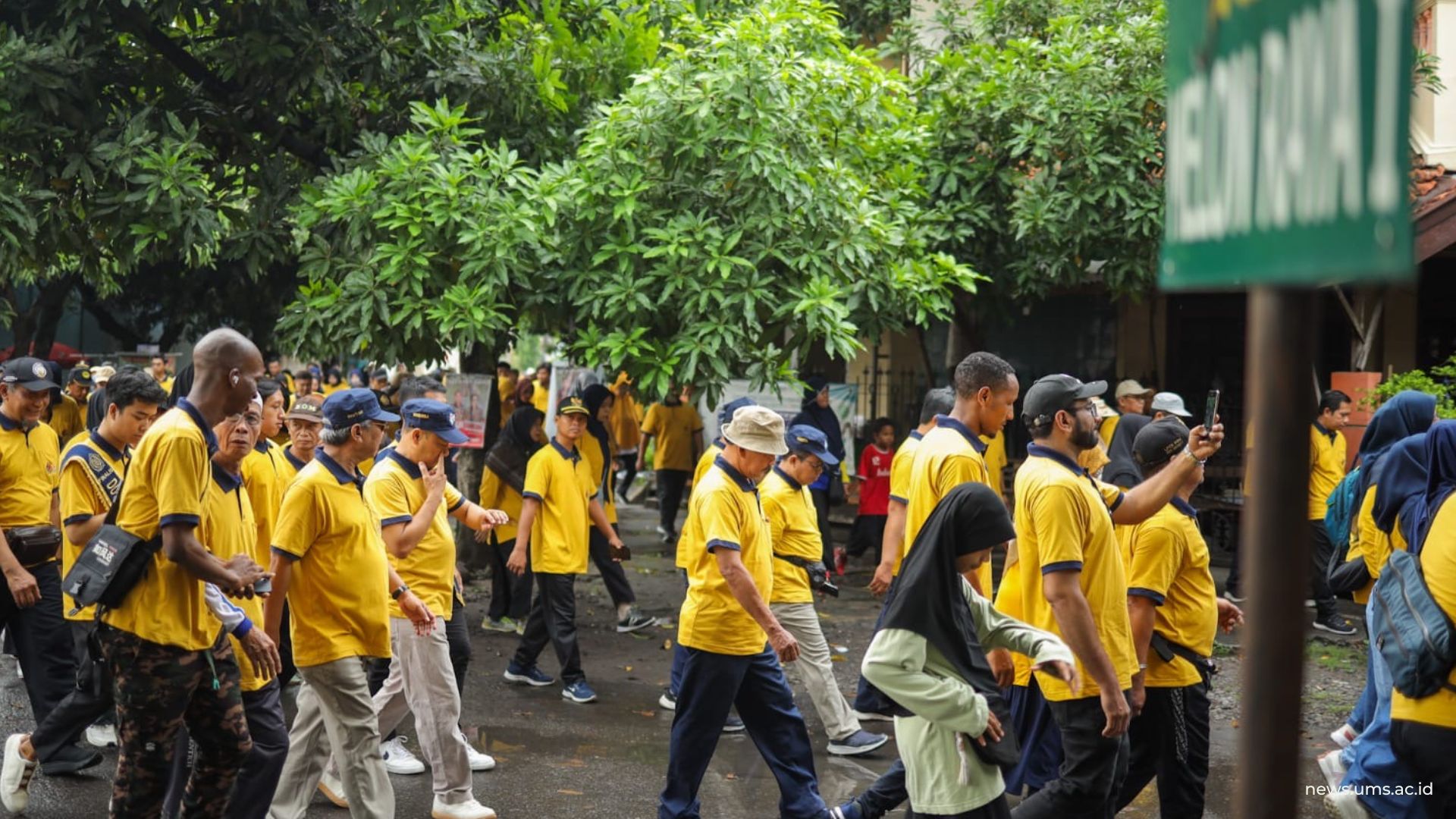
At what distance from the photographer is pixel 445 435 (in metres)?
6.84

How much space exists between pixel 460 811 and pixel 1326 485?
8.10 meters

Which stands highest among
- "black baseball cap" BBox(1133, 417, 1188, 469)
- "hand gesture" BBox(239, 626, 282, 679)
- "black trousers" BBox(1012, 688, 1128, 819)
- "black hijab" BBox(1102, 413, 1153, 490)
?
"black baseball cap" BBox(1133, 417, 1188, 469)

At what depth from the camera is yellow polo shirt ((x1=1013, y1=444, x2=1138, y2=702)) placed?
5.03 metres

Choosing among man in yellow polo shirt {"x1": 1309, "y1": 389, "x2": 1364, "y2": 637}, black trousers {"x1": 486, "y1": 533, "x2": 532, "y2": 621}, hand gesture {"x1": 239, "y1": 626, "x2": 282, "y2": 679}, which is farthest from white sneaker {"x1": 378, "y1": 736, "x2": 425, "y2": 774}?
man in yellow polo shirt {"x1": 1309, "y1": 389, "x2": 1364, "y2": 637}

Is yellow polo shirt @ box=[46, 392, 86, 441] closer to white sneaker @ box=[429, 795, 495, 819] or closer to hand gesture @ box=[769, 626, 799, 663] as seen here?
white sneaker @ box=[429, 795, 495, 819]

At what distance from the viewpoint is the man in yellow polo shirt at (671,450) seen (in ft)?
52.2

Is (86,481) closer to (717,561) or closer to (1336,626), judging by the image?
(717,561)

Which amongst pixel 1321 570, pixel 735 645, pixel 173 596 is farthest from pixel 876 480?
pixel 173 596

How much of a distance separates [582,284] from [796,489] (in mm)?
2742

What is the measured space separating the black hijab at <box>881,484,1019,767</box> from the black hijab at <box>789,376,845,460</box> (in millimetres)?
9116

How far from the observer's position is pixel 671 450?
16.0 m

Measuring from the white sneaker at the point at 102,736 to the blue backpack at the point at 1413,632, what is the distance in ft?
21.5

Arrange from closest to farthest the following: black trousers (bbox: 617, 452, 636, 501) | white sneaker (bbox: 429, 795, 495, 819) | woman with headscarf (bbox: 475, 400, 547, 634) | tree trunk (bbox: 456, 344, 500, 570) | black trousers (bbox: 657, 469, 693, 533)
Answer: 1. white sneaker (bbox: 429, 795, 495, 819)
2. woman with headscarf (bbox: 475, 400, 547, 634)
3. tree trunk (bbox: 456, 344, 500, 570)
4. black trousers (bbox: 657, 469, 693, 533)
5. black trousers (bbox: 617, 452, 636, 501)

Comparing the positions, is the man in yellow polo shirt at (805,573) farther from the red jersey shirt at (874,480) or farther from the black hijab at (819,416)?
the black hijab at (819,416)
